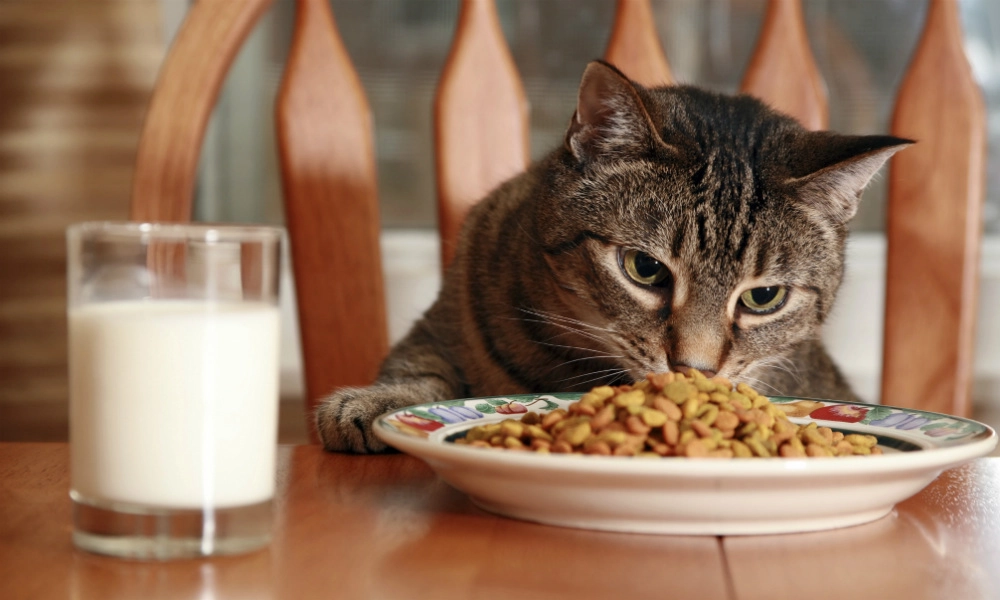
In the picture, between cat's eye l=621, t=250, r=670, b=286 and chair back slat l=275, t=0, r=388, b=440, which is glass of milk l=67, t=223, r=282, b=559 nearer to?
cat's eye l=621, t=250, r=670, b=286

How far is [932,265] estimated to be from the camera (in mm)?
1461

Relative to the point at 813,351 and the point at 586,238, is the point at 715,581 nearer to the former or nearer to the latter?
the point at 586,238

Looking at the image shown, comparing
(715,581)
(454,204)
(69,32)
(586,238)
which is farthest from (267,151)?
(715,581)

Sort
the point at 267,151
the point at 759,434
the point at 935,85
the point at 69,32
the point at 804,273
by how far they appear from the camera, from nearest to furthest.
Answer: the point at 759,434 → the point at 804,273 → the point at 935,85 → the point at 69,32 → the point at 267,151

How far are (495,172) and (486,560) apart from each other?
1041mm

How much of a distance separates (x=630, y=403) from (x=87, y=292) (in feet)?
1.07

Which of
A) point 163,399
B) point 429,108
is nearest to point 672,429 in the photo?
point 163,399

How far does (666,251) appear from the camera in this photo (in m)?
1.00

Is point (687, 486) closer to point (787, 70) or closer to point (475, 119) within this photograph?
point (475, 119)

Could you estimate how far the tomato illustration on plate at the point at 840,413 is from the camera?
2.53ft

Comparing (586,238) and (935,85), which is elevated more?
(935,85)

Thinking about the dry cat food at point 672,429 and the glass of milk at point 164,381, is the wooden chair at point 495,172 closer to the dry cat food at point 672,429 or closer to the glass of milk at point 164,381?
the dry cat food at point 672,429

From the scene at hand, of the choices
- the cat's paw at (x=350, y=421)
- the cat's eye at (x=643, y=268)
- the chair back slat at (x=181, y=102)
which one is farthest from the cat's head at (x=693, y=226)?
the chair back slat at (x=181, y=102)

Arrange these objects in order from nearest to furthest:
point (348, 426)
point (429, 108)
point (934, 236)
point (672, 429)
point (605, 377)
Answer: point (672, 429)
point (348, 426)
point (605, 377)
point (934, 236)
point (429, 108)
